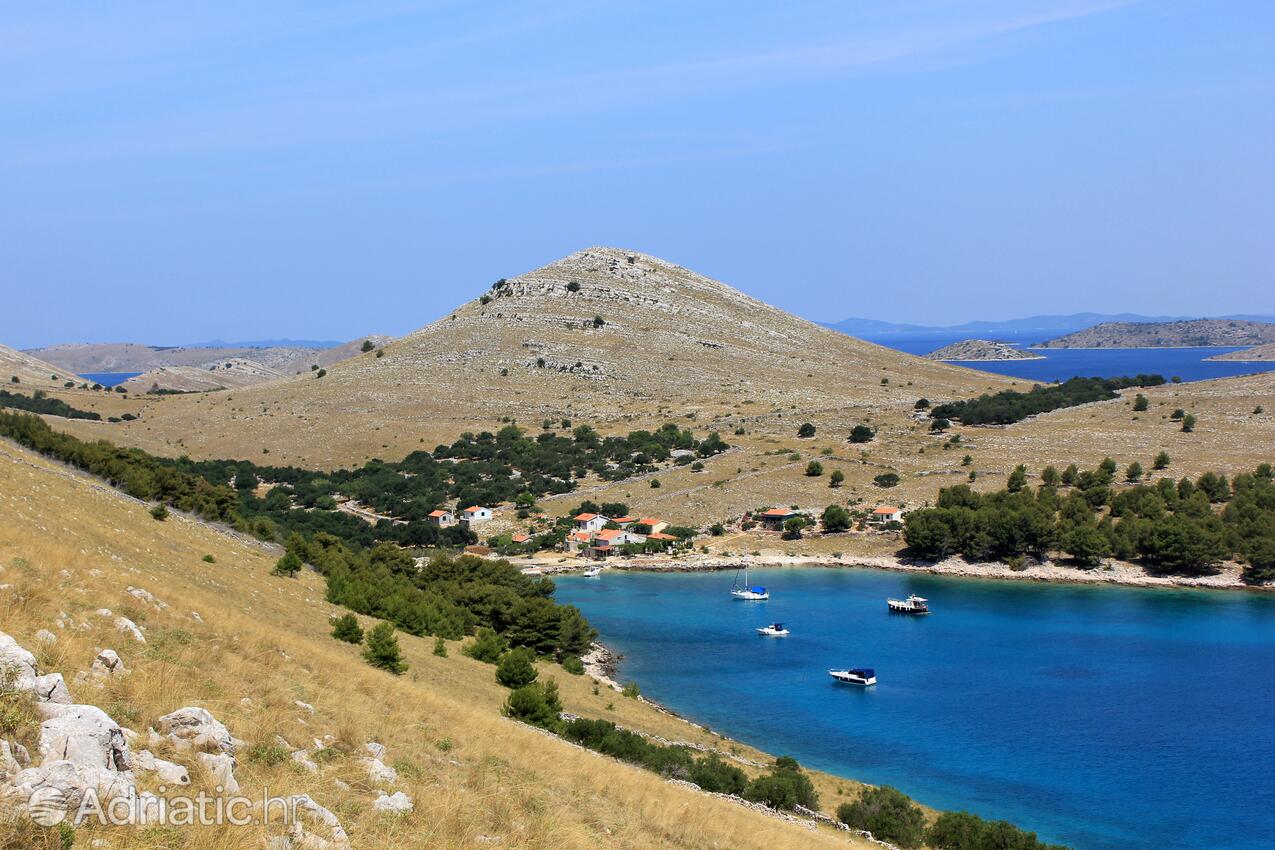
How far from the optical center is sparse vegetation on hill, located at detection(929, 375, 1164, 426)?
10988cm

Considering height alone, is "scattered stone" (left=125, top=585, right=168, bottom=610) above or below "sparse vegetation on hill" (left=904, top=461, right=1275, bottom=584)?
above

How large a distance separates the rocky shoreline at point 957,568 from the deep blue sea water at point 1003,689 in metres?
1.40

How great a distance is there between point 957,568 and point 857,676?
30360mm

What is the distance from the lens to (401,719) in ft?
48.3

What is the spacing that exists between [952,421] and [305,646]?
103 m

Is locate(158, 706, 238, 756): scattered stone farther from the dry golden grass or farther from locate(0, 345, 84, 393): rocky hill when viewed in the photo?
locate(0, 345, 84, 393): rocky hill

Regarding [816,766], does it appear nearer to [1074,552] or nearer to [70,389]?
[1074,552]

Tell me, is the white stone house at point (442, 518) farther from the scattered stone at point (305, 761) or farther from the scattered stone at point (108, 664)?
the scattered stone at point (305, 761)

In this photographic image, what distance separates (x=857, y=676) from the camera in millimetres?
51156

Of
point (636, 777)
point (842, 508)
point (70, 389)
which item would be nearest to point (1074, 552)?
point (842, 508)

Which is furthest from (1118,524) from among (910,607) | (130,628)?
(130,628)

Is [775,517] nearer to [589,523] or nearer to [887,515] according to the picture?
[887,515]

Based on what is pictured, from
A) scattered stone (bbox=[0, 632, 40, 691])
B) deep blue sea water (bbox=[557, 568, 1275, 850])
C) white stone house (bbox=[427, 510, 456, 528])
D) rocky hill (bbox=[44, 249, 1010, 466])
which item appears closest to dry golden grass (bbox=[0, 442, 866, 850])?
scattered stone (bbox=[0, 632, 40, 691])

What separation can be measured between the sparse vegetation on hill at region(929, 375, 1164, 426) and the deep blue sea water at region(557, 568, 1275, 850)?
39.1 metres
